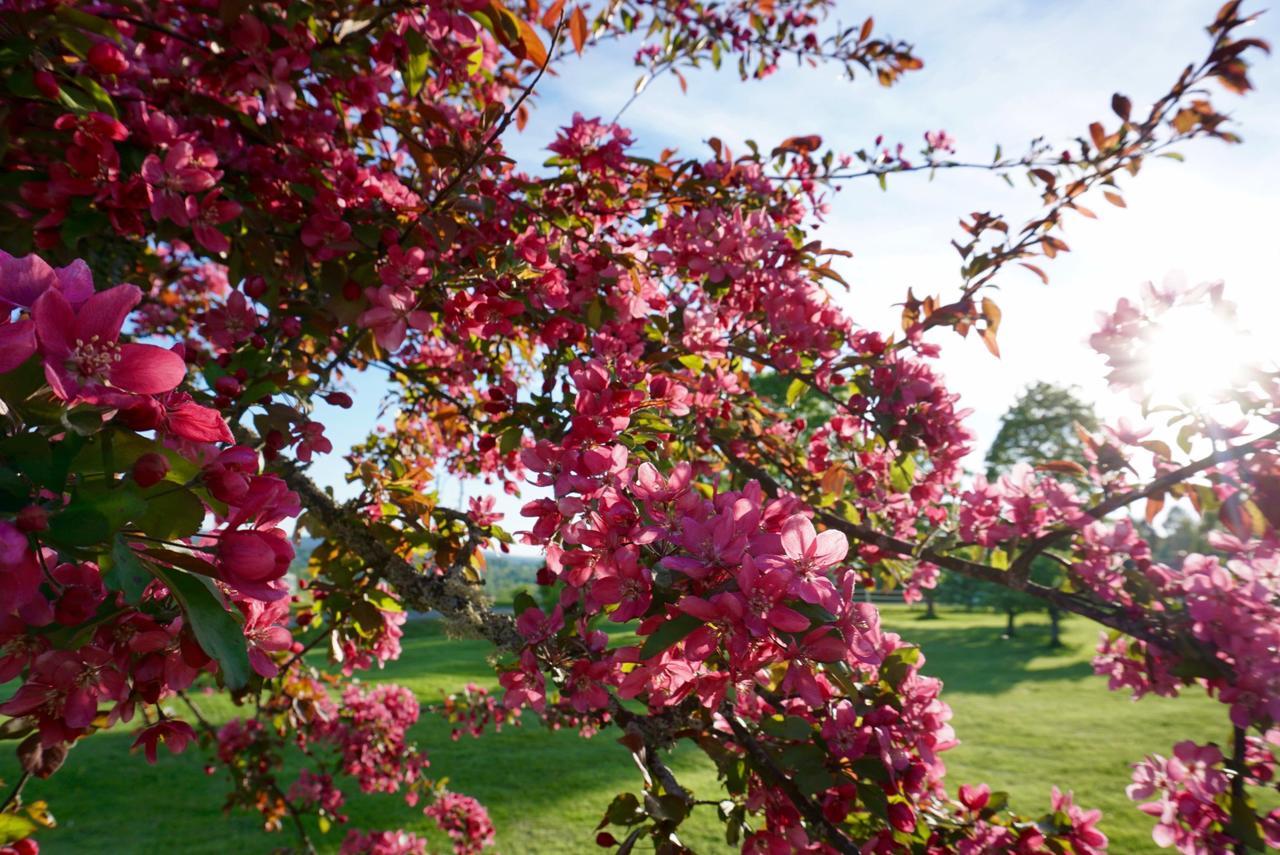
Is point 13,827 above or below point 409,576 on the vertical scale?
below

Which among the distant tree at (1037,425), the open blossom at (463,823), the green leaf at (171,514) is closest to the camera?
the green leaf at (171,514)

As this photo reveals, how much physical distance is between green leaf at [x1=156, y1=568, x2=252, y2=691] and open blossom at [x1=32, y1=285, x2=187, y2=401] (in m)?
0.18

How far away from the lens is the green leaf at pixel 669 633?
83 cm

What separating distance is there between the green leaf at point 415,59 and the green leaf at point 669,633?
4.98 feet

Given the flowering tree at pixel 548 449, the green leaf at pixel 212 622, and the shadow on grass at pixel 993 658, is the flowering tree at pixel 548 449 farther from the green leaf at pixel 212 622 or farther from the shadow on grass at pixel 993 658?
the shadow on grass at pixel 993 658

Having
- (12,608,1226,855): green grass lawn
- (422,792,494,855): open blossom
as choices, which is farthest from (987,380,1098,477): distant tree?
(422,792,494,855): open blossom

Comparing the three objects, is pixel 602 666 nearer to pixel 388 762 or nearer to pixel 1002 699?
pixel 388 762

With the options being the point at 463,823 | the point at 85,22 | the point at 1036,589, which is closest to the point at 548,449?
the point at 85,22

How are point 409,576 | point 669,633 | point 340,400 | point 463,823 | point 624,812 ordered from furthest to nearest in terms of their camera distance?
point 463,823
point 409,576
point 340,400
point 624,812
point 669,633

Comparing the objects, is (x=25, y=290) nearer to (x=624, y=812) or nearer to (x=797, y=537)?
(x=797, y=537)

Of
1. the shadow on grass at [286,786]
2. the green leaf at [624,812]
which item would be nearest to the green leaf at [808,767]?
the green leaf at [624,812]

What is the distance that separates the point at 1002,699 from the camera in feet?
31.5

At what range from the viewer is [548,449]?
1175mm

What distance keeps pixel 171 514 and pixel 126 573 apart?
0.31 feet
